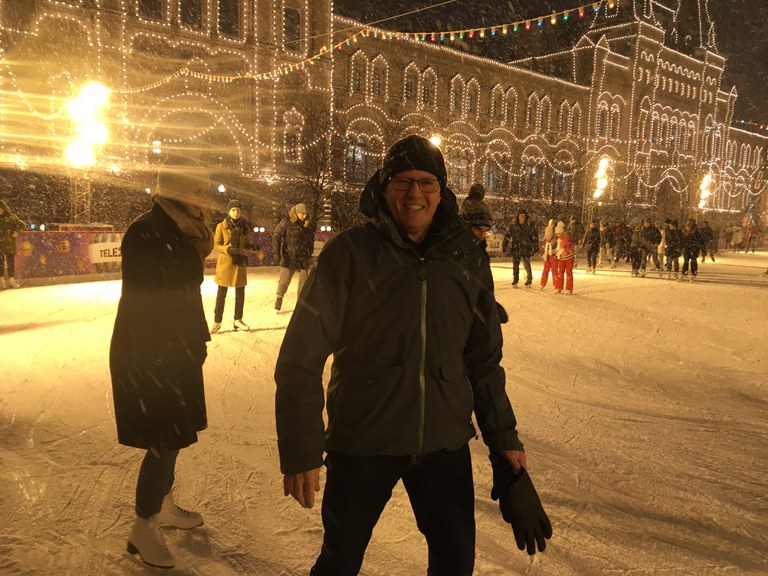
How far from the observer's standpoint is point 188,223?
264 cm

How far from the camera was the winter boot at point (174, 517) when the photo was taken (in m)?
2.93

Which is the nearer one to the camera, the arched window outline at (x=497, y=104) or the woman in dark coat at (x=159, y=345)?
the woman in dark coat at (x=159, y=345)

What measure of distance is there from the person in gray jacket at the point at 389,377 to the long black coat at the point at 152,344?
923 mm

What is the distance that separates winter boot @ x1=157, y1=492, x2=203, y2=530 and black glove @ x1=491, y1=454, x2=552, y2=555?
5.74ft

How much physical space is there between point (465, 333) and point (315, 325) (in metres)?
0.48

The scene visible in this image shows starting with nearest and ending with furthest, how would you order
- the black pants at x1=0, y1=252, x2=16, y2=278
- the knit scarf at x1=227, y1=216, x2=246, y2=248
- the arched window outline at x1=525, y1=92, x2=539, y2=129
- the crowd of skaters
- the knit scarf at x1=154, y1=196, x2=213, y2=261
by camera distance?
the knit scarf at x1=154, y1=196, x2=213, y2=261
the knit scarf at x1=227, y1=216, x2=246, y2=248
the black pants at x1=0, y1=252, x2=16, y2=278
the crowd of skaters
the arched window outline at x1=525, y1=92, x2=539, y2=129

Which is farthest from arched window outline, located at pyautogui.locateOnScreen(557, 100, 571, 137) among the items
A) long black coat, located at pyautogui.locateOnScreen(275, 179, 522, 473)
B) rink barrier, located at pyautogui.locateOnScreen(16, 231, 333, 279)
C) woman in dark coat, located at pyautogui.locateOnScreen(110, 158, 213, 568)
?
long black coat, located at pyautogui.locateOnScreen(275, 179, 522, 473)

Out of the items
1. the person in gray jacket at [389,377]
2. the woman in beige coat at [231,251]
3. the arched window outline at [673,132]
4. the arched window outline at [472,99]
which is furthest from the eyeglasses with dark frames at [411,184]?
the arched window outline at [673,132]

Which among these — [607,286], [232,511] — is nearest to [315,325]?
[232,511]

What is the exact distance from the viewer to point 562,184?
41531 mm

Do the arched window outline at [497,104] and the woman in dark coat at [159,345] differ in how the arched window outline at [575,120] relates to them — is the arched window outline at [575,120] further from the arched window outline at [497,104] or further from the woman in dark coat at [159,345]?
the woman in dark coat at [159,345]

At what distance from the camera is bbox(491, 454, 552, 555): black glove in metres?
1.86

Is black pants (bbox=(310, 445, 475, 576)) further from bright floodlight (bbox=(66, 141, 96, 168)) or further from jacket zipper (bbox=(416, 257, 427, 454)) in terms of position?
bright floodlight (bbox=(66, 141, 96, 168))

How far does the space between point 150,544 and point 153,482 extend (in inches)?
10.9
